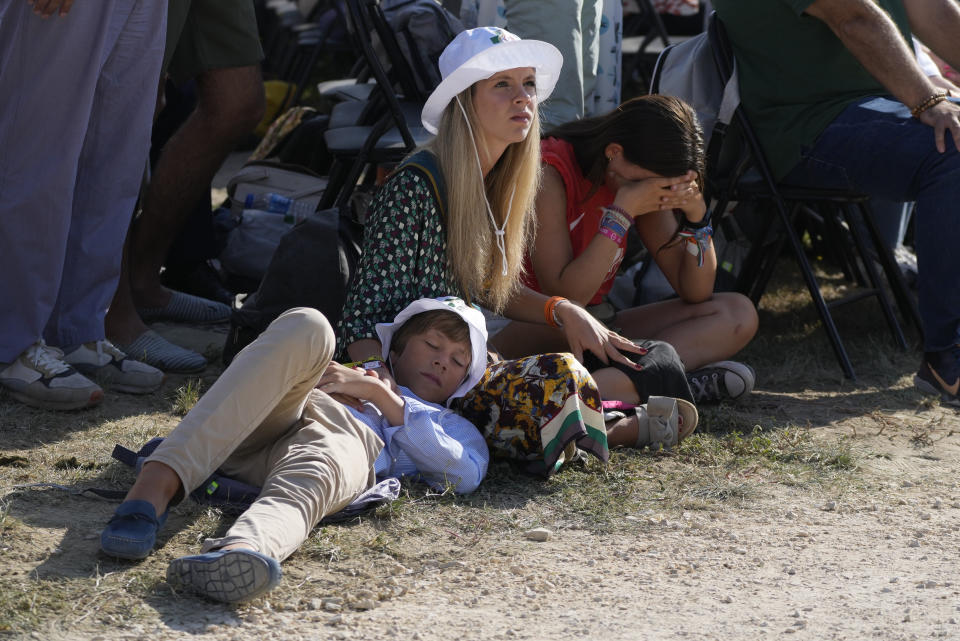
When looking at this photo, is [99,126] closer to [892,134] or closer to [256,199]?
[256,199]

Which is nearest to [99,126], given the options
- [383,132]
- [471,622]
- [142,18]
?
[142,18]

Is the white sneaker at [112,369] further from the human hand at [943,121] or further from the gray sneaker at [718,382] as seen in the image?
the human hand at [943,121]

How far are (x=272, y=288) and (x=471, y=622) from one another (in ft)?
5.45

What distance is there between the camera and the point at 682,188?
3.41 metres

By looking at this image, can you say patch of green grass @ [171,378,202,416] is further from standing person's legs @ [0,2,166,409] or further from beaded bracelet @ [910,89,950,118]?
beaded bracelet @ [910,89,950,118]

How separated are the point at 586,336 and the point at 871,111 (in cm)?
145

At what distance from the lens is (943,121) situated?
3551 mm

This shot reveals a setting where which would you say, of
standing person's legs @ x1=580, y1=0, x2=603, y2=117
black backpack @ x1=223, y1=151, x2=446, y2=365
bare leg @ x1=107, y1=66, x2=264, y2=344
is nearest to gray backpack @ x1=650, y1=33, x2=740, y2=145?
standing person's legs @ x1=580, y1=0, x2=603, y2=117

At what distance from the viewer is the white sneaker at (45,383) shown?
3.08 m

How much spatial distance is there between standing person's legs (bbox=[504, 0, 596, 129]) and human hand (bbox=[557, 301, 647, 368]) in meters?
1.09

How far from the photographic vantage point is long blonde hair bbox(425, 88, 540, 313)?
9.98 ft

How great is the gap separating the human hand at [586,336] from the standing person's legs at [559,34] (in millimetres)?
1087

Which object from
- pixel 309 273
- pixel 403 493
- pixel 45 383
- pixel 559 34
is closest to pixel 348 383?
pixel 403 493

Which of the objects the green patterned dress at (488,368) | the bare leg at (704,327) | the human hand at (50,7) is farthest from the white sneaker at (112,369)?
the bare leg at (704,327)
